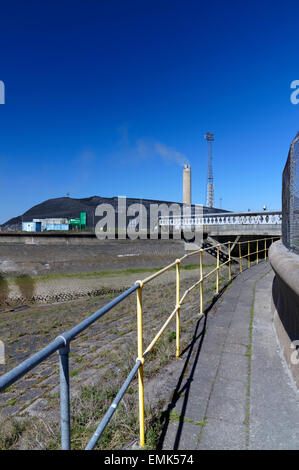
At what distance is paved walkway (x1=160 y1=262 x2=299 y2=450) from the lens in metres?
2.18

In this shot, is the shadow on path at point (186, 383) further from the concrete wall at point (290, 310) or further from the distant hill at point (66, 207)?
the distant hill at point (66, 207)

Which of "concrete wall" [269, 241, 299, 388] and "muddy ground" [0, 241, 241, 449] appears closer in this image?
"muddy ground" [0, 241, 241, 449]

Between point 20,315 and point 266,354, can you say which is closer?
point 266,354

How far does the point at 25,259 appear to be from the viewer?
20016 mm

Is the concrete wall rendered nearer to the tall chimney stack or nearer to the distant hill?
the distant hill

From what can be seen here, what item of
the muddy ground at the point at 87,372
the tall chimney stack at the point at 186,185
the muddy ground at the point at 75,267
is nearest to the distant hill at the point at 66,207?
the tall chimney stack at the point at 186,185

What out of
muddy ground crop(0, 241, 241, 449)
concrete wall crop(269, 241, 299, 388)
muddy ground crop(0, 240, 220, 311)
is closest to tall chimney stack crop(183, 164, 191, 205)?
muddy ground crop(0, 240, 220, 311)

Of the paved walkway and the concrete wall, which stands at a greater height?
the concrete wall

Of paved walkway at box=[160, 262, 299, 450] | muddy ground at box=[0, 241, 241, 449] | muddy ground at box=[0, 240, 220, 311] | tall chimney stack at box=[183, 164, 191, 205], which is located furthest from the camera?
tall chimney stack at box=[183, 164, 191, 205]

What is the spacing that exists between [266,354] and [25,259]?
19.1 m

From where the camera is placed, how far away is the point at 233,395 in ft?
9.04

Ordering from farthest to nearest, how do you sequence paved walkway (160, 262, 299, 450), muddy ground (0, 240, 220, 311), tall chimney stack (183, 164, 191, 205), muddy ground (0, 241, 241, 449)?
tall chimney stack (183, 164, 191, 205) → muddy ground (0, 240, 220, 311) → muddy ground (0, 241, 241, 449) → paved walkway (160, 262, 299, 450)

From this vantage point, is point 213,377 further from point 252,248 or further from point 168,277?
point 252,248
